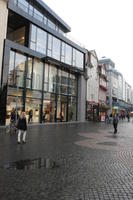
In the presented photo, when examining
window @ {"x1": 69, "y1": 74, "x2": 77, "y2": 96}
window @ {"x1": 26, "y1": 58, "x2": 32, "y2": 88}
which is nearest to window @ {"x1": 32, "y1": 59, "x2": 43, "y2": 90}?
window @ {"x1": 26, "y1": 58, "x2": 32, "y2": 88}

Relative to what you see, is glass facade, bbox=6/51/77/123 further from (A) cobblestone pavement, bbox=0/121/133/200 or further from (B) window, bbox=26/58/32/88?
(A) cobblestone pavement, bbox=0/121/133/200

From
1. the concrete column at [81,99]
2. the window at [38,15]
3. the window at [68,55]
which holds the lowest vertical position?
the concrete column at [81,99]

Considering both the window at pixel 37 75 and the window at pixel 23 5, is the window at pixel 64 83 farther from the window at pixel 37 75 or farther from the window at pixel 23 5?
the window at pixel 23 5

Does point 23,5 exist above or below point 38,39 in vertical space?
above

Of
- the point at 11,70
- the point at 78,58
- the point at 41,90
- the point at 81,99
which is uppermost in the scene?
the point at 78,58

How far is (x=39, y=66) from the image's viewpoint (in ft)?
82.4

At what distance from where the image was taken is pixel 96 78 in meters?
41.6

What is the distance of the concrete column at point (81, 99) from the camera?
1265 inches

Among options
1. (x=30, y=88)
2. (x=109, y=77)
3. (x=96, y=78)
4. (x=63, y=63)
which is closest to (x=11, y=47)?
(x=30, y=88)

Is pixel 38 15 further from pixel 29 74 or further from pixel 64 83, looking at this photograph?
pixel 64 83

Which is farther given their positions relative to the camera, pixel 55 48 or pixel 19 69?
pixel 55 48

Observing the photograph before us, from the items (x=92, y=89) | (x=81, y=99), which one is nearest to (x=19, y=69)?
A: (x=81, y=99)

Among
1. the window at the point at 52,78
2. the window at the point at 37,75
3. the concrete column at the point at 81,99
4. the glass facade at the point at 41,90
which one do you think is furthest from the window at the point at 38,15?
the concrete column at the point at 81,99

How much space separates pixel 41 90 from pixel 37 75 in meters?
2.04
